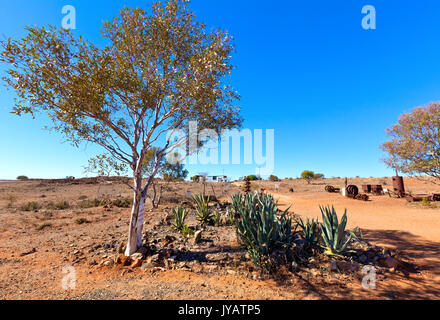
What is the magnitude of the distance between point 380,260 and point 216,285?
4.43 meters

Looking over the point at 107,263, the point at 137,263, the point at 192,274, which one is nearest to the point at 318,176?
the point at 192,274

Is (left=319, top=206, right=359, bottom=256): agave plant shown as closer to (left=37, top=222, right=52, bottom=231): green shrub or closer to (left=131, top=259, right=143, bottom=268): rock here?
(left=131, top=259, right=143, bottom=268): rock

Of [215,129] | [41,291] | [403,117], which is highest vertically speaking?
[403,117]

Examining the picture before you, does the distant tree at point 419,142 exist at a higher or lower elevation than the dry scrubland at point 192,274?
higher

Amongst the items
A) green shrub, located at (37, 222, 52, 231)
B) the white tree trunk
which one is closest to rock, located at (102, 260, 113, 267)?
the white tree trunk

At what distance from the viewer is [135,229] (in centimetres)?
602

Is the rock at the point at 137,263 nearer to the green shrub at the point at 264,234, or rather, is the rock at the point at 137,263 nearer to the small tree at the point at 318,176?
the green shrub at the point at 264,234

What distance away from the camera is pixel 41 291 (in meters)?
4.56

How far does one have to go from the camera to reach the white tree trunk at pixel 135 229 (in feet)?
19.6

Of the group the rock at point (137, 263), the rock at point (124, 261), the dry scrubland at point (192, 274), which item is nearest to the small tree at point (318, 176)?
the dry scrubland at point (192, 274)

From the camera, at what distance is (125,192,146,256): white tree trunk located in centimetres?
597

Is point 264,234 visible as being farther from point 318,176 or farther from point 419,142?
point 318,176
